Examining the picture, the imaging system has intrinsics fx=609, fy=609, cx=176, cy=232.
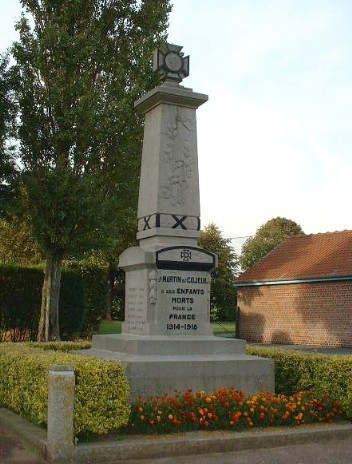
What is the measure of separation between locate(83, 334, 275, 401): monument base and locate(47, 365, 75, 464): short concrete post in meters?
1.41

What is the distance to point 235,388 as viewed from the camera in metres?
8.77

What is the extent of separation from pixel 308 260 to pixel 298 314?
2.95 meters

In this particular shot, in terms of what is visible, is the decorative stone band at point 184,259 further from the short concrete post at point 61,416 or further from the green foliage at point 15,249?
the green foliage at point 15,249

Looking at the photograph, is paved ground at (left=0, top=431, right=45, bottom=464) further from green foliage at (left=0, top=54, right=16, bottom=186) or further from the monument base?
green foliage at (left=0, top=54, right=16, bottom=186)

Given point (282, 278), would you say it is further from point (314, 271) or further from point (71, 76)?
point (71, 76)

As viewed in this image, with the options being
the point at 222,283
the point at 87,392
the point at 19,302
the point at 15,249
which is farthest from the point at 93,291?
the point at 222,283

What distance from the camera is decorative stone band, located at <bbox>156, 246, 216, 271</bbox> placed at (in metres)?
9.30

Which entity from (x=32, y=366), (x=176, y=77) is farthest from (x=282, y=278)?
(x=32, y=366)

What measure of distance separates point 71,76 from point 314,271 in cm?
1377

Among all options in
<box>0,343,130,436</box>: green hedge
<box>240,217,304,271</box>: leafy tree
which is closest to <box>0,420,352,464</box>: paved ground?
<box>0,343,130,436</box>: green hedge

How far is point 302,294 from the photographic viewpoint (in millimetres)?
27484

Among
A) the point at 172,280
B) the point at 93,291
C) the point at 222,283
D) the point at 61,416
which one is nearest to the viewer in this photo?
the point at 61,416

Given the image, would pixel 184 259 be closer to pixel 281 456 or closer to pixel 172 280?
pixel 172 280

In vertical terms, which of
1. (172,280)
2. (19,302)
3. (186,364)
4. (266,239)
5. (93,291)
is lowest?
(186,364)
